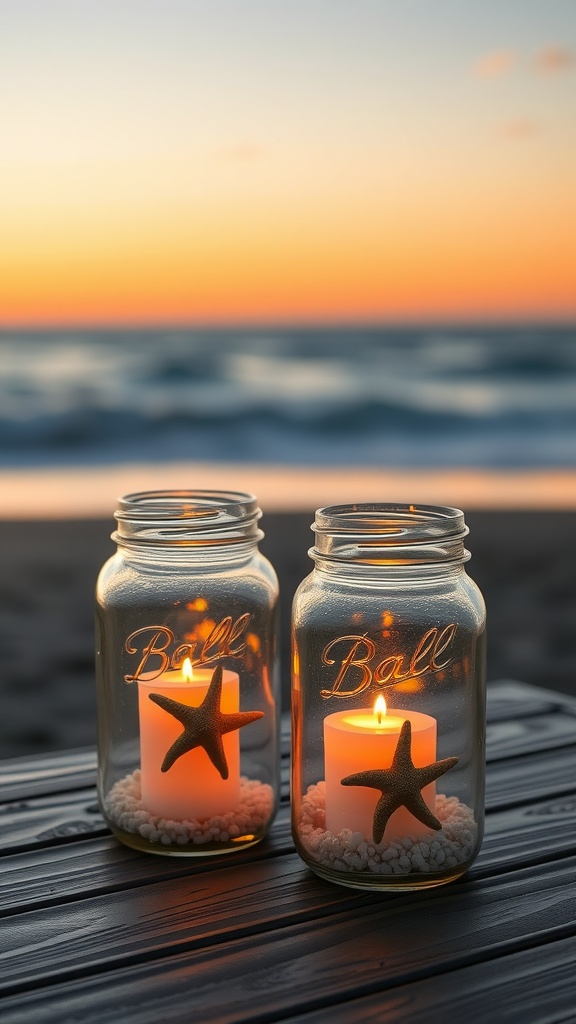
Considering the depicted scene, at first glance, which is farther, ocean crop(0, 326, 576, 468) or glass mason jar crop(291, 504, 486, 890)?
ocean crop(0, 326, 576, 468)

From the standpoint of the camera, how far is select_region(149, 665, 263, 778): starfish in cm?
98

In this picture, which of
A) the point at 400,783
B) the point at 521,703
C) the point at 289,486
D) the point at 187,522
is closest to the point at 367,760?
the point at 400,783

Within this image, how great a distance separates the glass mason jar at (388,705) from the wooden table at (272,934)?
4 centimetres

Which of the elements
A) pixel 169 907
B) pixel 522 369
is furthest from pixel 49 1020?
pixel 522 369

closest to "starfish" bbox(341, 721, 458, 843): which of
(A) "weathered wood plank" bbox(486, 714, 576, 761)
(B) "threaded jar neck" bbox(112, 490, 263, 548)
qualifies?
(B) "threaded jar neck" bbox(112, 490, 263, 548)

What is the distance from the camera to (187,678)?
Answer: 102 cm

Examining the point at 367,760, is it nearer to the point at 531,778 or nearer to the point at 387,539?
the point at 387,539

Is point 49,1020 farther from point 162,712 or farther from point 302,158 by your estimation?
point 302,158

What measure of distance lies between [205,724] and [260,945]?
21 centimetres

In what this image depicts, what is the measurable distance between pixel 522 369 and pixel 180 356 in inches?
136

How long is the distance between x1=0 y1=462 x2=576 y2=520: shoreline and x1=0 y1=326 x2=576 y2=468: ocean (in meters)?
0.43

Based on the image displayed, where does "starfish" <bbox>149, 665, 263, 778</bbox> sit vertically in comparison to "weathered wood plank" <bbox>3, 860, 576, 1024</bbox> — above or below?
above

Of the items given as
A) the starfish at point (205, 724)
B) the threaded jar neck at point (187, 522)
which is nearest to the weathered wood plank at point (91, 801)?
the starfish at point (205, 724)

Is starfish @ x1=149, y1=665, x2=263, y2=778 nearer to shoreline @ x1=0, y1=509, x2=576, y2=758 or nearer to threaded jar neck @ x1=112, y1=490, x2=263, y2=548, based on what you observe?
threaded jar neck @ x1=112, y1=490, x2=263, y2=548
